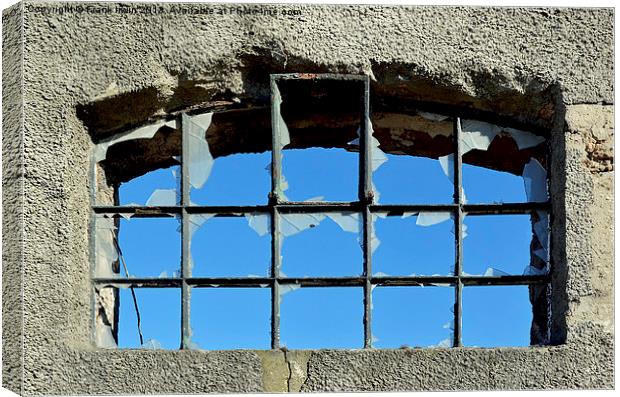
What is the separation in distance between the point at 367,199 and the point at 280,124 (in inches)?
17.9

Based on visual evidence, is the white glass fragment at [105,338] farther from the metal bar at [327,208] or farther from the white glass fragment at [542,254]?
the white glass fragment at [542,254]

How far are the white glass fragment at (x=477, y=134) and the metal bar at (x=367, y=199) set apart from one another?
39cm

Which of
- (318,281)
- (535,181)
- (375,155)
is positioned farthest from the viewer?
(535,181)

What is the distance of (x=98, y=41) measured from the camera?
4805 millimetres

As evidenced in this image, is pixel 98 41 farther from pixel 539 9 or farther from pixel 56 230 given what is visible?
pixel 539 9

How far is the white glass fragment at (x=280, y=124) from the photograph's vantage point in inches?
190

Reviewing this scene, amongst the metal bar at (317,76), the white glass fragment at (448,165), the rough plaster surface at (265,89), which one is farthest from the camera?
the white glass fragment at (448,165)

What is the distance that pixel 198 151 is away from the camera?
16.1 ft

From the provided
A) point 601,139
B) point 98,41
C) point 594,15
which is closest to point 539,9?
point 594,15

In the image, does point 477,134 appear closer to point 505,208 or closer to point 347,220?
point 505,208

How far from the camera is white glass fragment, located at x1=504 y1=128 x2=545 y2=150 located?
4.95 metres

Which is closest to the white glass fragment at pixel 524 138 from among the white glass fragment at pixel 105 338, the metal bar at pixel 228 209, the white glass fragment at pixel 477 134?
the white glass fragment at pixel 477 134

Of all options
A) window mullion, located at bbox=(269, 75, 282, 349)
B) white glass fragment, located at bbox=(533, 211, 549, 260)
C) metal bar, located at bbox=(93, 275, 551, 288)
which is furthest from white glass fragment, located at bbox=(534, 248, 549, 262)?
window mullion, located at bbox=(269, 75, 282, 349)

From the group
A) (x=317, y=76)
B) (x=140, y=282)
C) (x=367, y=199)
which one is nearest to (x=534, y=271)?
(x=367, y=199)
